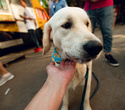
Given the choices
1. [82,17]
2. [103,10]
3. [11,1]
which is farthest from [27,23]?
[82,17]

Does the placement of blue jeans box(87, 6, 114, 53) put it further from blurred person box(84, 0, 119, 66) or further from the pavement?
the pavement

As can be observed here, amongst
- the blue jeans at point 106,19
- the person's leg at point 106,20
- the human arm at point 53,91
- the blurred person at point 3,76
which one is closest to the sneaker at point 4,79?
the blurred person at point 3,76

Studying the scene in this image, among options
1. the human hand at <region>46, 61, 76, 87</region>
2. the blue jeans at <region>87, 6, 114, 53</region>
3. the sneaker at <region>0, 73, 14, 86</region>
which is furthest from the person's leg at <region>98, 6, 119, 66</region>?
the sneaker at <region>0, 73, 14, 86</region>

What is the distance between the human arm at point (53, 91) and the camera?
73 centimetres

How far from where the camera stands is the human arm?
73cm

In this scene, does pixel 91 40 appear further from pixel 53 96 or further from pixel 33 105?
pixel 33 105

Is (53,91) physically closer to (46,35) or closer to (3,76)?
(46,35)

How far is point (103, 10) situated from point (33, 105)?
2485 millimetres

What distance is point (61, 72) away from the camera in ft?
3.14

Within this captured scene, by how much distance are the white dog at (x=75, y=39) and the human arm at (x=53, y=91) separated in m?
0.21

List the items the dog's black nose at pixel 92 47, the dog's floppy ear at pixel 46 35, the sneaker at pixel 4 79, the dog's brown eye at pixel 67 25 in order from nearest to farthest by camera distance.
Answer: the dog's black nose at pixel 92 47, the dog's brown eye at pixel 67 25, the dog's floppy ear at pixel 46 35, the sneaker at pixel 4 79

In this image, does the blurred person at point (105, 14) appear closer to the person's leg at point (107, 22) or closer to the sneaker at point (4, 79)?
the person's leg at point (107, 22)

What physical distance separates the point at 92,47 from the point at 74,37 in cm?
24

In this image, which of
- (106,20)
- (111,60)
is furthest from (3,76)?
(106,20)
